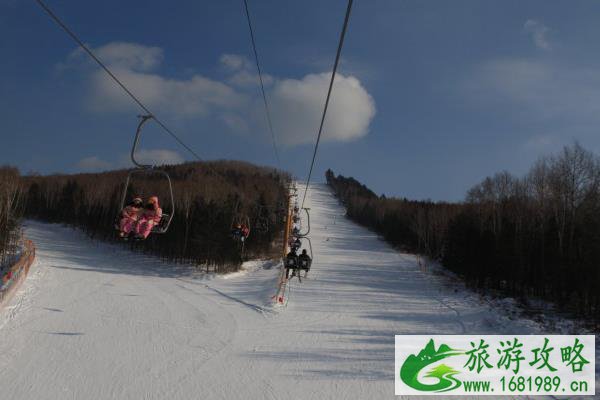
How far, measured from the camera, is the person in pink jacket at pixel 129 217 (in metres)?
10.8

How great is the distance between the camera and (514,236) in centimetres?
3575

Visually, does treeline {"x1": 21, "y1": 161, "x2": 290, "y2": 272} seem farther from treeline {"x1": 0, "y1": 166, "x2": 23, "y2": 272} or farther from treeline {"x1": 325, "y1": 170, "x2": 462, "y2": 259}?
treeline {"x1": 325, "y1": 170, "x2": 462, "y2": 259}

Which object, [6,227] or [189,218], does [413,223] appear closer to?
[189,218]

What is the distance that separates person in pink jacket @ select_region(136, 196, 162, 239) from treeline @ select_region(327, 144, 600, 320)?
25075 millimetres

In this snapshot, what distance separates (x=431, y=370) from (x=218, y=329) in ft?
37.0

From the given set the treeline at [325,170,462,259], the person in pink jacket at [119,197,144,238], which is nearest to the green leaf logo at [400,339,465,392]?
the person in pink jacket at [119,197,144,238]

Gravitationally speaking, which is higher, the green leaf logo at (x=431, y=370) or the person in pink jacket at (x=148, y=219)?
the person in pink jacket at (x=148, y=219)

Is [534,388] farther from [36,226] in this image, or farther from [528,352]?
[36,226]

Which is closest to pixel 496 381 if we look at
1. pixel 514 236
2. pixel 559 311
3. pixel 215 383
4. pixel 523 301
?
pixel 215 383

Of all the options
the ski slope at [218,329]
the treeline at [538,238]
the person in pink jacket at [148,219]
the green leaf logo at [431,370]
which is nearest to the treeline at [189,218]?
the ski slope at [218,329]

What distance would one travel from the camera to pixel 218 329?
70.7ft

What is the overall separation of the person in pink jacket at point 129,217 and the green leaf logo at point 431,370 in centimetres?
1117

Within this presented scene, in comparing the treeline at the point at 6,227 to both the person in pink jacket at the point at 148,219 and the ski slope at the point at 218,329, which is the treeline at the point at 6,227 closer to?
the ski slope at the point at 218,329

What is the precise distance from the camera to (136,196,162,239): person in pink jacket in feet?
35.8
